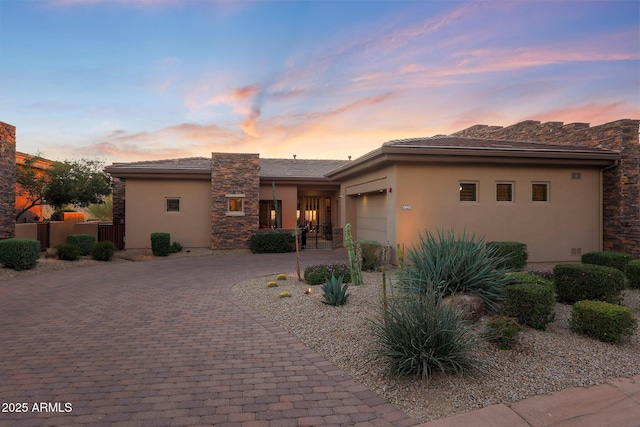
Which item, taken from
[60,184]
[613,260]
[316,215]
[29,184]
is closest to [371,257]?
[613,260]

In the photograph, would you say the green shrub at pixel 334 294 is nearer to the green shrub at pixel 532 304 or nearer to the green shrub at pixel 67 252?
the green shrub at pixel 532 304

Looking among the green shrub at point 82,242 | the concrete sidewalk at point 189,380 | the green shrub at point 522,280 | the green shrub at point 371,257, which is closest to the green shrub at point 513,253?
the green shrub at point 371,257

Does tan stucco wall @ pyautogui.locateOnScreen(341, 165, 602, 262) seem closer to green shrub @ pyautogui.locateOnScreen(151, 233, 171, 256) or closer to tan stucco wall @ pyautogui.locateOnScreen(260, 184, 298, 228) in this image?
tan stucco wall @ pyautogui.locateOnScreen(260, 184, 298, 228)

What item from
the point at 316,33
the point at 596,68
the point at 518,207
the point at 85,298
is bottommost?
the point at 85,298

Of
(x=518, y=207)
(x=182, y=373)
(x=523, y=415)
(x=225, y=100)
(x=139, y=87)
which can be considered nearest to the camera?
(x=523, y=415)

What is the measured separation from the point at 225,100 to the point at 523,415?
14197 millimetres

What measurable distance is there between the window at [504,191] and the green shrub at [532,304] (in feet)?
26.1

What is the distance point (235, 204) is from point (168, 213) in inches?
130

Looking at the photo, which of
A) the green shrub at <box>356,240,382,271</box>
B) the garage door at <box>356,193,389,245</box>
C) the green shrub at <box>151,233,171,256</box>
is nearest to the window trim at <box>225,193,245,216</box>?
the green shrub at <box>151,233,171,256</box>

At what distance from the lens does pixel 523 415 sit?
10.0 feet

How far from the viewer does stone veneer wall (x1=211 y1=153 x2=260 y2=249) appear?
56.3 feet

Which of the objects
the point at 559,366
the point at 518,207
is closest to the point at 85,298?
the point at 559,366

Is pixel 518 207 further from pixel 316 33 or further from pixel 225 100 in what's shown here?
pixel 225 100

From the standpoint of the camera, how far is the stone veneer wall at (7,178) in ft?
43.4
